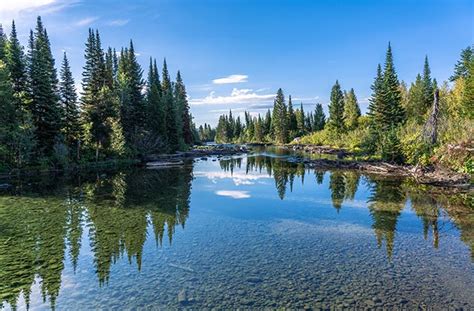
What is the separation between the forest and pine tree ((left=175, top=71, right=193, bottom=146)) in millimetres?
33521

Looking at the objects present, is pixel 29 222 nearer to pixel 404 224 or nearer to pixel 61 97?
pixel 404 224

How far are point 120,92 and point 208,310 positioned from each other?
151ft

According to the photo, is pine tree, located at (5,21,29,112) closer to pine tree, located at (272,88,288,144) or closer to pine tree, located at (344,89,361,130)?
pine tree, located at (344,89,361,130)

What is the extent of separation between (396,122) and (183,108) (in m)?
44.3

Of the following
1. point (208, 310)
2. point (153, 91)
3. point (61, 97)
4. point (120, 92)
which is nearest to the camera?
point (208, 310)

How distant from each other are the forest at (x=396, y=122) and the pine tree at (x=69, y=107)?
39490 mm

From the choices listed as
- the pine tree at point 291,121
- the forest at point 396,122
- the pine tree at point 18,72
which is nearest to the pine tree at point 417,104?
the forest at point 396,122

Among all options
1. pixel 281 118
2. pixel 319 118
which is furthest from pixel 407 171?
pixel 319 118

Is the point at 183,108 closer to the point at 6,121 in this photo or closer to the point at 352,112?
the point at 6,121

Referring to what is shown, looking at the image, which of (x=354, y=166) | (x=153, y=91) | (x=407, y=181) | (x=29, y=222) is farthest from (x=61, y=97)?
(x=407, y=181)

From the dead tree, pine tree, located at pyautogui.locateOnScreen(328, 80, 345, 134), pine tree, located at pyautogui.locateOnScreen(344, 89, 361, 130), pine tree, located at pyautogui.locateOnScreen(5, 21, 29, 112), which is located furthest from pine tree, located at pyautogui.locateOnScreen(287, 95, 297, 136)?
pine tree, located at pyautogui.locateOnScreen(5, 21, 29, 112)

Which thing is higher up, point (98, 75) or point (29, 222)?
point (98, 75)

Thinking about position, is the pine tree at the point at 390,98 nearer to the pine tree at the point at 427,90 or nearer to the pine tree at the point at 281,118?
the pine tree at the point at 427,90

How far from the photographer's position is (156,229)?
1513 centimetres
